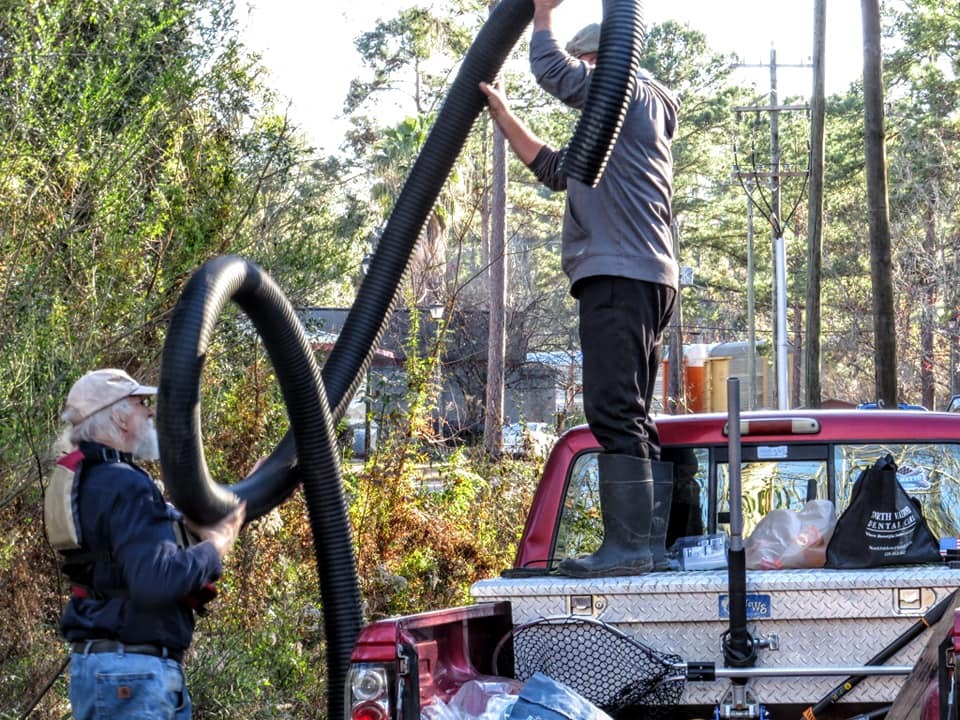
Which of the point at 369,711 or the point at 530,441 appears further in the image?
the point at 530,441

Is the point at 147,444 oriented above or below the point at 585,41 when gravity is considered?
below

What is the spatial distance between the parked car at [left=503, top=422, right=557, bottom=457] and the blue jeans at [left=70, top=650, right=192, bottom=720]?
800cm

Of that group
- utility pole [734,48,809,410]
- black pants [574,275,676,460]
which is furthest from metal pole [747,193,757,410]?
black pants [574,275,676,460]

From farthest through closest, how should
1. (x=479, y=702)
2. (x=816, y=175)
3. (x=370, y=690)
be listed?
(x=816, y=175), (x=479, y=702), (x=370, y=690)

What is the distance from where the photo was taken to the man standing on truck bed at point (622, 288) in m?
4.82

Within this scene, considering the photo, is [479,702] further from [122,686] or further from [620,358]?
[620,358]

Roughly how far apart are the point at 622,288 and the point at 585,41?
1.09 m

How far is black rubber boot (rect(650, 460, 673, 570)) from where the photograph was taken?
498cm

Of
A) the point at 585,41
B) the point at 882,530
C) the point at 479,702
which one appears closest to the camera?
the point at 479,702

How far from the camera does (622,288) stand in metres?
5.12

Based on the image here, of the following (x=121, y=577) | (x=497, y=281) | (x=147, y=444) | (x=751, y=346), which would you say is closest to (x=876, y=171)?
(x=497, y=281)

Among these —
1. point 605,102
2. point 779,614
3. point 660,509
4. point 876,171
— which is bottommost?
point 779,614

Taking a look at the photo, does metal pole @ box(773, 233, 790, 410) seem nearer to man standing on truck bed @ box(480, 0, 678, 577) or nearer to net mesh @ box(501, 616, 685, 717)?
man standing on truck bed @ box(480, 0, 678, 577)

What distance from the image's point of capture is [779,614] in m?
4.41
